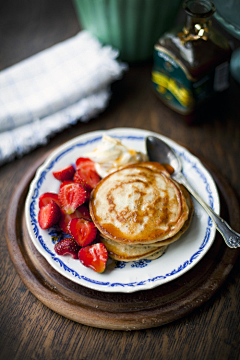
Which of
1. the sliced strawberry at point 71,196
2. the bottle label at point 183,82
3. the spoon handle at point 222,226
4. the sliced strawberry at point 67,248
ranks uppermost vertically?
the bottle label at point 183,82

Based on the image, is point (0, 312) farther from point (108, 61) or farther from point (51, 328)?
point (108, 61)

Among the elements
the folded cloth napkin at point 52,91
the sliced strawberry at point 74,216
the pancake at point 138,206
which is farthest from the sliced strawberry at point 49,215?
the folded cloth napkin at point 52,91

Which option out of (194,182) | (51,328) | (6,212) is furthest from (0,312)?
(194,182)

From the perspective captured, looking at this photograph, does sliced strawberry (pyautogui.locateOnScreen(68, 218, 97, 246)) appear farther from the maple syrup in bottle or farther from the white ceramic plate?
the maple syrup in bottle

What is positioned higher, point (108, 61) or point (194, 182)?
point (108, 61)

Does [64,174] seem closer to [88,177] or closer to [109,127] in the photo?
[88,177]

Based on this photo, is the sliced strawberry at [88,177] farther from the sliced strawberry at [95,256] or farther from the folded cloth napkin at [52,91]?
the folded cloth napkin at [52,91]
